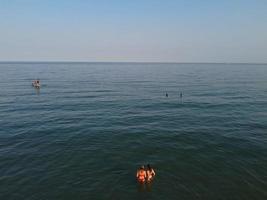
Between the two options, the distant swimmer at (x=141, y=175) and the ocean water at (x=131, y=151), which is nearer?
the ocean water at (x=131, y=151)

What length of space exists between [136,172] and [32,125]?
2079cm

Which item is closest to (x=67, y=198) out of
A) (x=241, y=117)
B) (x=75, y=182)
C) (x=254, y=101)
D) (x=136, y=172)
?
(x=75, y=182)

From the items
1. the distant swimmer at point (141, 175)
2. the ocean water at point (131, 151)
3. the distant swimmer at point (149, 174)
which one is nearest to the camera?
the ocean water at point (131, 151)

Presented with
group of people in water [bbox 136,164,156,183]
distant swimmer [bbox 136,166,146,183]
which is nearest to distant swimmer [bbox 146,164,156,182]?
group of people in water [bbox 136,164,156,183]

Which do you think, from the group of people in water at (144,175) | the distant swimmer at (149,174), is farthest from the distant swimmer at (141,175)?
the distant swimmer at (149,174)

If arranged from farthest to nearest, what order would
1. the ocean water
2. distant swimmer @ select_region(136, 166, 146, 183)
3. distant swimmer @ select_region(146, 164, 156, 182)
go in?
distant swimmer @ select_region(146, 164, 156, 182) < distant swimmer @ select_region(136, 166, 146, 183) < the ocean water

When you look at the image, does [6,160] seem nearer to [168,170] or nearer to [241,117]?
[168,170]

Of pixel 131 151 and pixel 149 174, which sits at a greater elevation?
pixel 149 174

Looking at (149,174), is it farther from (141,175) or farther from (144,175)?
(141,175)

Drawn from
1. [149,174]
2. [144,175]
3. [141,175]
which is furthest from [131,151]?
[141,175]

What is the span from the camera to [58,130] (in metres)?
33.8

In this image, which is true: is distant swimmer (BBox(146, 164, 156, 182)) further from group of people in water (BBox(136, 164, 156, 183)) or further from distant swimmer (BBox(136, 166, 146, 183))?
distant swimmer (BBox(136, 166, 146, 183))

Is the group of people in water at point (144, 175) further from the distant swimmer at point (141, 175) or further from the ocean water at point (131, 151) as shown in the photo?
the ocean water at point (131, 151)

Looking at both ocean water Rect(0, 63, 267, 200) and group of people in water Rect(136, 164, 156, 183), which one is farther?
group of people in water Rect(136, 164, 156, 183)
